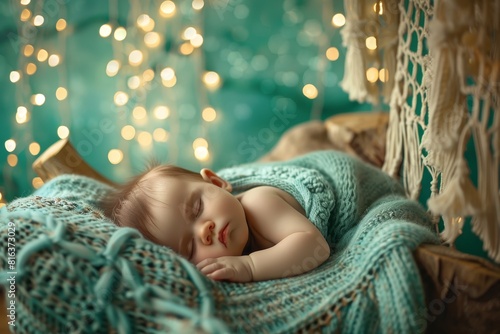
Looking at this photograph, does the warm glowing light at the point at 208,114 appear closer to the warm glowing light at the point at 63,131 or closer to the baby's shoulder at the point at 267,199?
the warm glowing light at the point at 63,131

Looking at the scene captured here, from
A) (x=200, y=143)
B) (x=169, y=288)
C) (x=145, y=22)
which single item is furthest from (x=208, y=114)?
(x=169, y=288)

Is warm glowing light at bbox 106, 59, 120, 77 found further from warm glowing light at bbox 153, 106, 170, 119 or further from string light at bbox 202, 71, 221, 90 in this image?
string light at bbox 202, 71, 221, 90

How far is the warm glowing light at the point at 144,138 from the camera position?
2164 millimetres

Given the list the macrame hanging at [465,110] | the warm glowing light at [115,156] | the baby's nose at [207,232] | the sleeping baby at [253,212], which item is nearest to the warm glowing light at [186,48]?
the warm glowing light at [115,156]

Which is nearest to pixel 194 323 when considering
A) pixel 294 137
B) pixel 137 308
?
pixel 137 308

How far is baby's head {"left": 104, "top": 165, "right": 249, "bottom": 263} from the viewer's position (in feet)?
3.31

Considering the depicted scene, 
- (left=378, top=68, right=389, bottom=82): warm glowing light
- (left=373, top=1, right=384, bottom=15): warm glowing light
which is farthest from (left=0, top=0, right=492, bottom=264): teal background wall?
(left=373, top=1, right=384, bottom=15): warm glowing light

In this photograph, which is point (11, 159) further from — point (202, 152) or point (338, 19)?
point (338, 19)

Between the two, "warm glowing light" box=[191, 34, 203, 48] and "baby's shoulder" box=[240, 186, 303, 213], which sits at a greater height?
"warm glowing light" box=[191, 34, 203, 48]

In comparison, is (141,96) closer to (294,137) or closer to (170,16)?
(170,16)

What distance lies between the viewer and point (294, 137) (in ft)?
6.06

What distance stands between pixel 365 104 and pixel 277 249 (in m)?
1.37

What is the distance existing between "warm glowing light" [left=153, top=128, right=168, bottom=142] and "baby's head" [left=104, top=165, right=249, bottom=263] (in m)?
1.11

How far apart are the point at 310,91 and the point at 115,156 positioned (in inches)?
34.9
